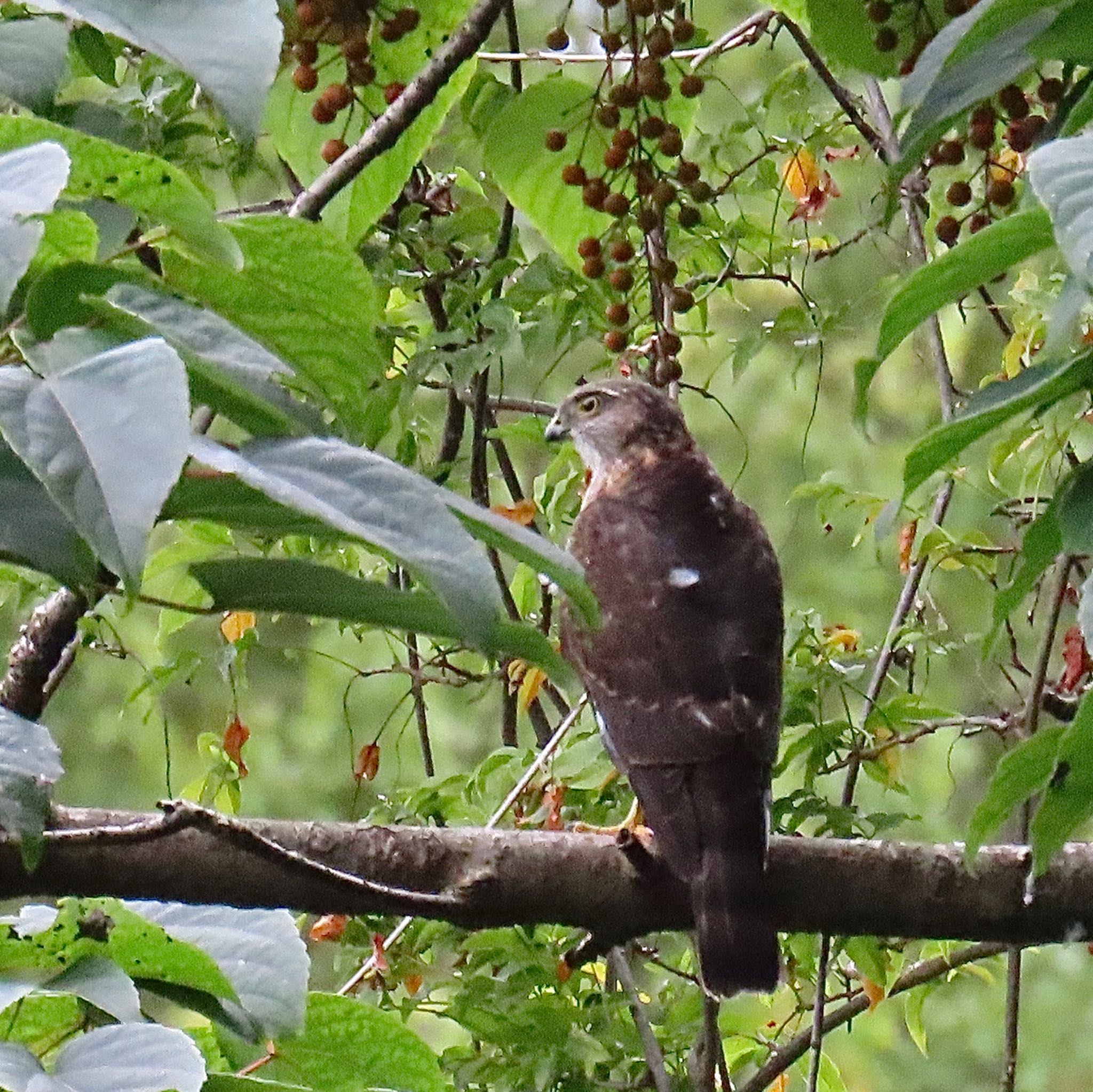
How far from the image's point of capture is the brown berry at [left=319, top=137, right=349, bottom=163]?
8.84ft

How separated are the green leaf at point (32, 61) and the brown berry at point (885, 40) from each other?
59.5 inches

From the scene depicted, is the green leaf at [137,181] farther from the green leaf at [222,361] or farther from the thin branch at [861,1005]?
the thin branch at [861,1005]

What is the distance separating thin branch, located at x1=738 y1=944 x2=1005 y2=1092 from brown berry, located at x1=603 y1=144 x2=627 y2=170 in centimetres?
152

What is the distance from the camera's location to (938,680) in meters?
7.35

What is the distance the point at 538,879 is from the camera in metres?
1.94

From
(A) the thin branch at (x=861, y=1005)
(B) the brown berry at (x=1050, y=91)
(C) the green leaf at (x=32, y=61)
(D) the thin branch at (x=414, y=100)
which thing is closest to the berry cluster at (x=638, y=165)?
(D) the thin branch at (x=414, y=100)

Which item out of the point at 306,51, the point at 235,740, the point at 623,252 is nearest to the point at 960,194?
the point at 623,252

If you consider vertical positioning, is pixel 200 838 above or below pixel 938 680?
above

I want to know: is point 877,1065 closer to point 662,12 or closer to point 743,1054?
point 743,1054

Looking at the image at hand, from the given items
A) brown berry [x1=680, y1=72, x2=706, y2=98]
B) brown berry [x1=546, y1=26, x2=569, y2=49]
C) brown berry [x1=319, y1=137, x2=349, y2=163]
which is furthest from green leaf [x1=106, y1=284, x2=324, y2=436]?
brown berry [x1=546, y1=26, x2=569, y2=49]

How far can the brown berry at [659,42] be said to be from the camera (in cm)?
284

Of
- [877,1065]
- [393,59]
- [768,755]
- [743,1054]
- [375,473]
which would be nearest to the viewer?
[375,473]

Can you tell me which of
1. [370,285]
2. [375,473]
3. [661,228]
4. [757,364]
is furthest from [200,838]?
[757,364]

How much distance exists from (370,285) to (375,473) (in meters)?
0.41
